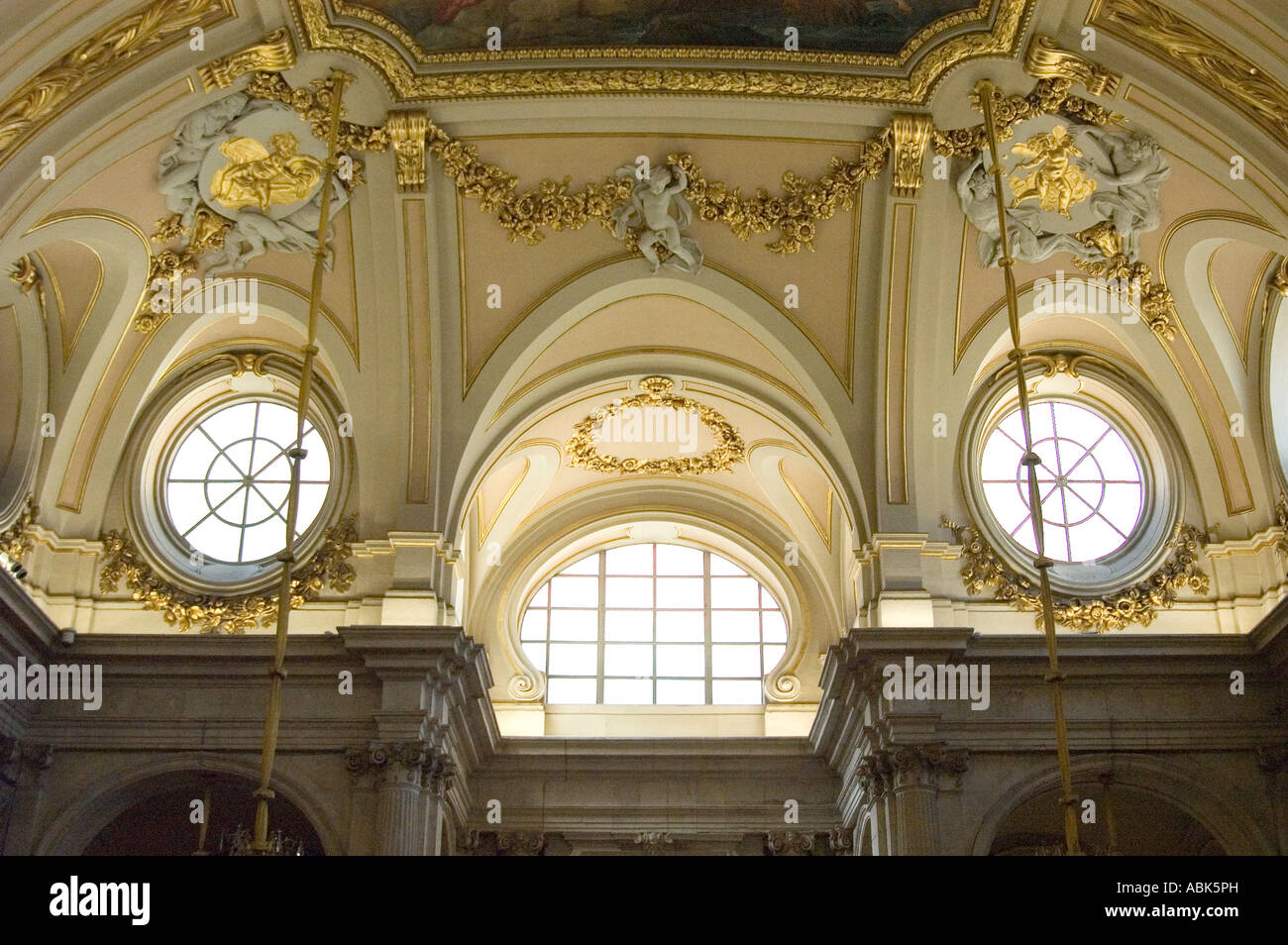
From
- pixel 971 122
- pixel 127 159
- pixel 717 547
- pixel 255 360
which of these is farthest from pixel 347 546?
pixel 971 122

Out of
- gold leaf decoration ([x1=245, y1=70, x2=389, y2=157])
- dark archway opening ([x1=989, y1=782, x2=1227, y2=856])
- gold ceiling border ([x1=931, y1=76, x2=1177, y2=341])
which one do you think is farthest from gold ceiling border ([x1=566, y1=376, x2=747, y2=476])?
dark archway opening ([x1=989, y1=782, x2=1227, y2=856])

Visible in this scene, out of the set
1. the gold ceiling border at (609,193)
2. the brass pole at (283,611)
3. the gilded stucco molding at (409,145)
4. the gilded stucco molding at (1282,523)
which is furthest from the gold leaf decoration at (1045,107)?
the brass pole at (283,611)

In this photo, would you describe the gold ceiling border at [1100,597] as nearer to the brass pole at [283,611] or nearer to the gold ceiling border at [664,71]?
the gold ceiling border at [664,71]

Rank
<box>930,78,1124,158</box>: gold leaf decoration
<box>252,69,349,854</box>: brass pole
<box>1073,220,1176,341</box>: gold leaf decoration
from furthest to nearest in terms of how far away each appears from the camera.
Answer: <box>1073,220,1176,341</box>: gold leaf decoration → <box>930,78,1124,158</box>: gold leaf decoration → <box>252,69,349,854</box>: brass pole

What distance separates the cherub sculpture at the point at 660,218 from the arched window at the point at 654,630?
19.0ft

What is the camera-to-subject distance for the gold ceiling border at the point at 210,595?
15812 mm

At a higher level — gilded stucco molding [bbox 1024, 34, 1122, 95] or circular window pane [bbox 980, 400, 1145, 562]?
gilded stucco molding [bbox 1024, 34, 1122, 95]

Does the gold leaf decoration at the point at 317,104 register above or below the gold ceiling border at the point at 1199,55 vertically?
above

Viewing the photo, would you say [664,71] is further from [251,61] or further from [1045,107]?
[251,61]

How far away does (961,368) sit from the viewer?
53.0ft

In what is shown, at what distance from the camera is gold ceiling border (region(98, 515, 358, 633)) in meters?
15.8

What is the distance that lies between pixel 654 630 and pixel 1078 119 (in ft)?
28.5

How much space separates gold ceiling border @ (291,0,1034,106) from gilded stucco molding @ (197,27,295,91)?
0.22 m

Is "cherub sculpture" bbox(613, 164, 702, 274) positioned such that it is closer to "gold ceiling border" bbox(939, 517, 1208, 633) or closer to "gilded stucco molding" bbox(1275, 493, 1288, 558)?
"gold ceiling border" bbox(939, 517, 1208, 633)
